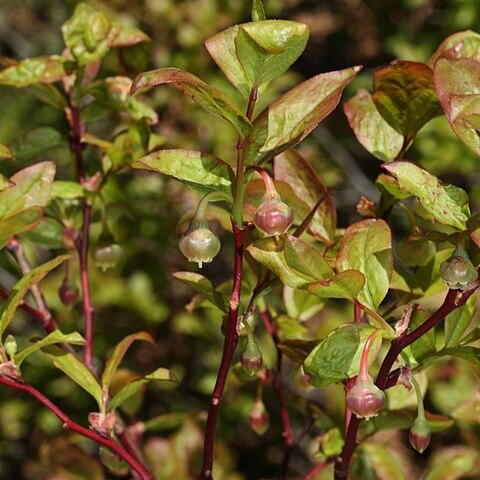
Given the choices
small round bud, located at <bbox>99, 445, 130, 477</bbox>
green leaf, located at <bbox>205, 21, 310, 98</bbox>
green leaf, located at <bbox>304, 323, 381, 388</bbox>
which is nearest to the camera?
green leaf, located at <bbox>205, 21, 310, 98</bbox>

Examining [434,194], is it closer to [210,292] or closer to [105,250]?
[210,292]

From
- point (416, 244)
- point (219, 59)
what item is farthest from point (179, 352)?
point (219, 59)

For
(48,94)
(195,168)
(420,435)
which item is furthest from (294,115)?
(48,94)

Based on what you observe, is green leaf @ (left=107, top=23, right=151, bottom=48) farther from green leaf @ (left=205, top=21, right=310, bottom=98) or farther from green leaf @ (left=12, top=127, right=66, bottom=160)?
green leaf @ (left=205, top=21, right=310, bottom=98)

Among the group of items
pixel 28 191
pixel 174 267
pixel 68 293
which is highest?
pixel 28 191

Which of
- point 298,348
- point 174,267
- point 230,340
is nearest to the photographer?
point 230,340

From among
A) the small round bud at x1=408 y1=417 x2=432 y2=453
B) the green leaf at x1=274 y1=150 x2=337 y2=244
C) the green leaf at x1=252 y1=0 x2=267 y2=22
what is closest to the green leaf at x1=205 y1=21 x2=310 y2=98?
the green leaf at x1=252 y1=0 x2=267 y2=22

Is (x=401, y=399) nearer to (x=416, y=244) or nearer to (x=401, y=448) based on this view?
(x=416, y=244)
